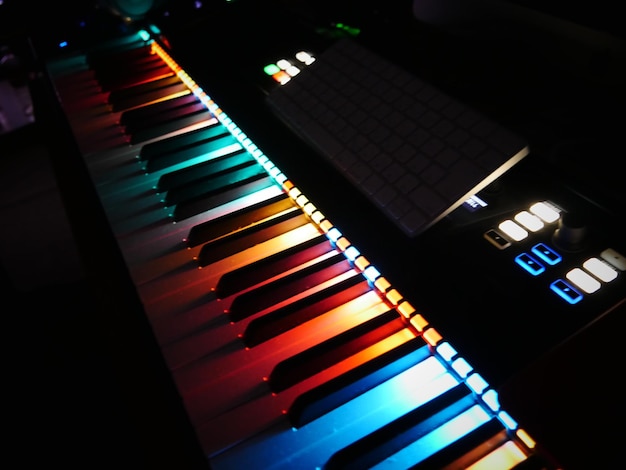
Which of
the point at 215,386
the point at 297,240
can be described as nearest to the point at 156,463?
the point at 215,386

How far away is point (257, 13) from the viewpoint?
1.43 meters

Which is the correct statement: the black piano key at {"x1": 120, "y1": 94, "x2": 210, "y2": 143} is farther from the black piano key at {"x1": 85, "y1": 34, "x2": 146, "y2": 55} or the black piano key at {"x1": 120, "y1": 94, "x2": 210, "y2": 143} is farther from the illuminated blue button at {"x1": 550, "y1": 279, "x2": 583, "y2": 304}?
the illuminated blue button at {"x1": 550, "y1": 279, "x2": 583, "y2": 304}

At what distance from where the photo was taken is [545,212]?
2.35 feet

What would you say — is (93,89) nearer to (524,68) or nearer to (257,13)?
(257,13)

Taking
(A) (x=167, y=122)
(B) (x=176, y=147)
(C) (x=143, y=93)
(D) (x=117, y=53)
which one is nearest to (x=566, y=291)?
(B) (x=176, y=147)

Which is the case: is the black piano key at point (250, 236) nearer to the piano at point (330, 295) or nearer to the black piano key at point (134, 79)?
the piano at point (330, 295)

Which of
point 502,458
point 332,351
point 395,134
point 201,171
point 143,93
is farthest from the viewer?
point 143,93

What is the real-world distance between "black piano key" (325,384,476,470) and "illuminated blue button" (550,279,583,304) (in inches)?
6.9

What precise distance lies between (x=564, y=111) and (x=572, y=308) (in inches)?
16.6

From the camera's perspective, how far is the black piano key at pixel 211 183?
1.01 meters

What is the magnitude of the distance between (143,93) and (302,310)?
35.0 inches

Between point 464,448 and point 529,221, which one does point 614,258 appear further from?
point 464,448

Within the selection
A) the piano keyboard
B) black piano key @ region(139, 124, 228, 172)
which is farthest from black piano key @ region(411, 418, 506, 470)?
black piano key @ region(139, 124, 228, 172)

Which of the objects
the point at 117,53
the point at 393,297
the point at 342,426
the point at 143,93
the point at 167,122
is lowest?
the point at 342,426
